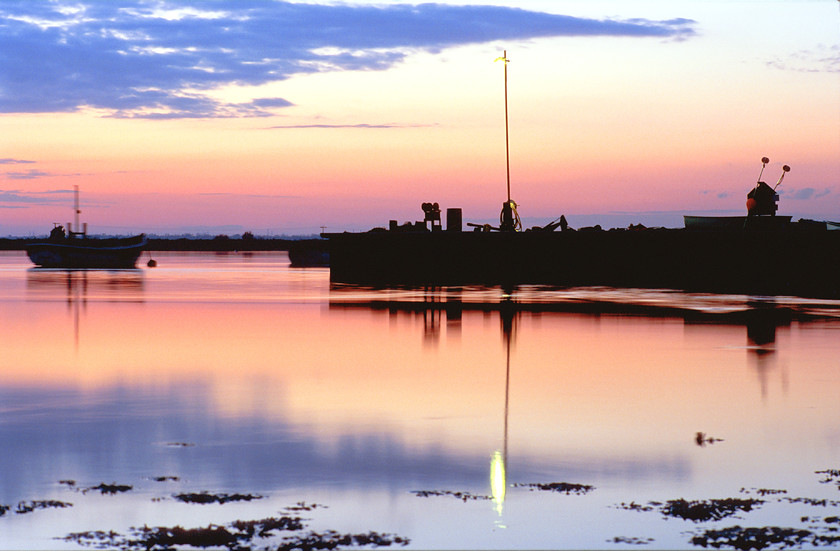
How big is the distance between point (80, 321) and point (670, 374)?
74.1 ft

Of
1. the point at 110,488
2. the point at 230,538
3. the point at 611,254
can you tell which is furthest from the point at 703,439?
the point at 611,254

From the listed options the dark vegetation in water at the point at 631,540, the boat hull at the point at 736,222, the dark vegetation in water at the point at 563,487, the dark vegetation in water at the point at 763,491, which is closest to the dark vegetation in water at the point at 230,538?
the dark vegetation in water at the point at 631,540

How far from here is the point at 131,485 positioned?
10375mm

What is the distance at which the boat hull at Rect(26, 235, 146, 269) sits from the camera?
13012cm

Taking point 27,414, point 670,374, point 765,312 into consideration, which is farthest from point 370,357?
point 765,312

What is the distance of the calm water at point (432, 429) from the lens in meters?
9.27

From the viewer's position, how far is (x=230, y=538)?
8.46 metres

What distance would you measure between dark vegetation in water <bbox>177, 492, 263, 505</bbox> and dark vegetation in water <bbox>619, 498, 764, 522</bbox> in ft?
11.5

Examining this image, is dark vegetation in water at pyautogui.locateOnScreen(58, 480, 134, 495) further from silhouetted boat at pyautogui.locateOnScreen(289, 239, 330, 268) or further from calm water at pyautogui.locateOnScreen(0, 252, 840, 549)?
silhouetted boat at pyautogui.locateOnScreen(289, 239, 330, 268)

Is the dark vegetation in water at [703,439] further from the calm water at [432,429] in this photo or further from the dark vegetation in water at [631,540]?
the dark vegetation in water at [631,540]

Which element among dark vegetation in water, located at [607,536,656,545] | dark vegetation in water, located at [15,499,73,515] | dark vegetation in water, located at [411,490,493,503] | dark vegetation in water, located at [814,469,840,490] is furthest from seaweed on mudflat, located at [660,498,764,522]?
dark vegetation in water, located at [15,499,73,515]

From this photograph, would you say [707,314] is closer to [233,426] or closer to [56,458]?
[233,426]

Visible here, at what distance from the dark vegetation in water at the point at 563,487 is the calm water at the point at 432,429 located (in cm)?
13

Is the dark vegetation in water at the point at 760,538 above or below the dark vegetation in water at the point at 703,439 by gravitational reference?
above
